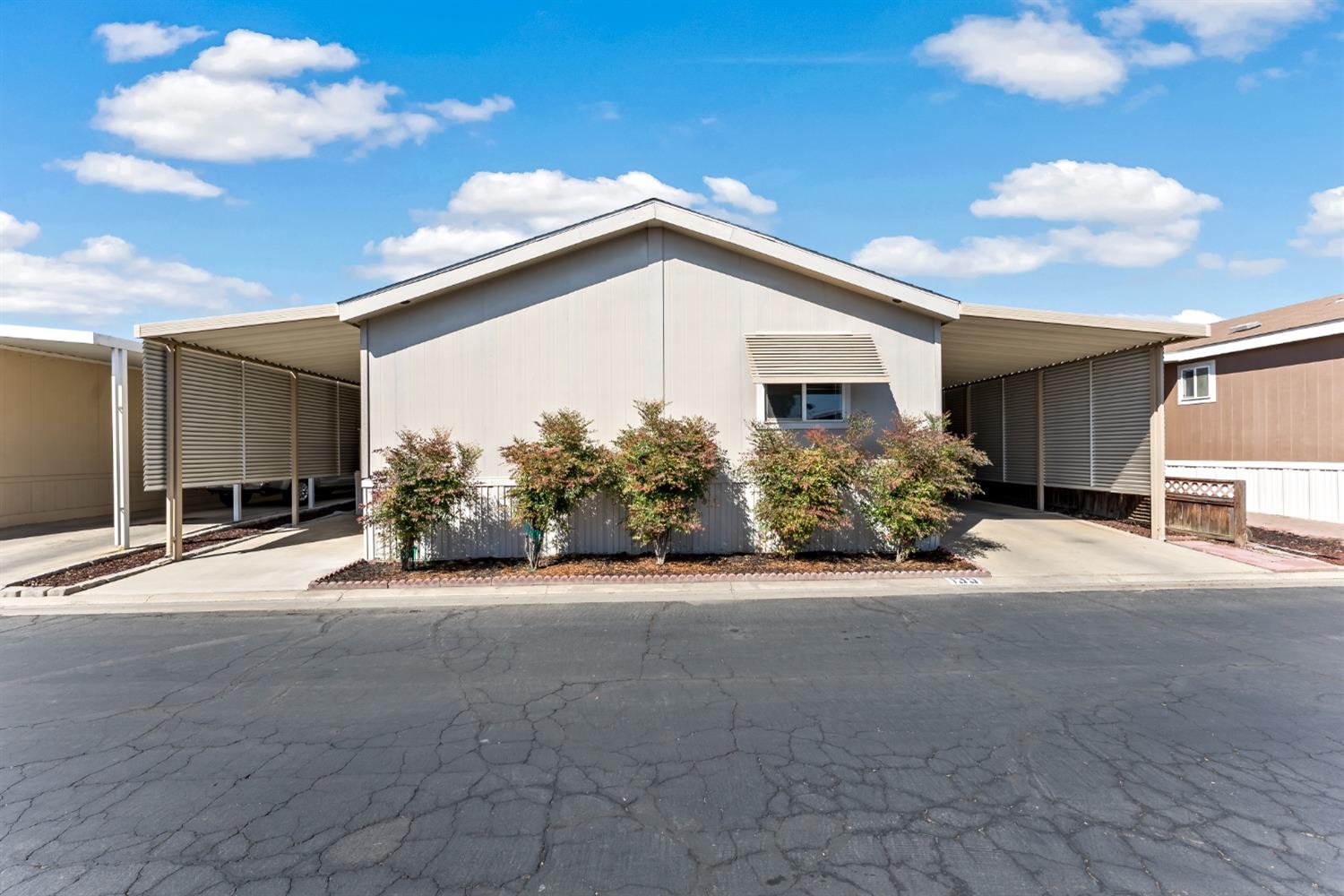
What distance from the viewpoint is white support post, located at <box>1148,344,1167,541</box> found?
39.2ft

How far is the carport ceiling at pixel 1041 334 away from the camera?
10.8 metres

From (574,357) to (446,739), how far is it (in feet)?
23.7

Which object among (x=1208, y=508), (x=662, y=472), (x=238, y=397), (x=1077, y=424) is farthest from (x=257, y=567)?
(x=1208, y=508)

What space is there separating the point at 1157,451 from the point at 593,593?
11061mm

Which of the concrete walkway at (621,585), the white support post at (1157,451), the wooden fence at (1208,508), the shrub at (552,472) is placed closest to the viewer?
the concrete walkway at (621,585)

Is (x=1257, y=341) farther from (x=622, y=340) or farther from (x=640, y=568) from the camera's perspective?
(x=640, y=568)

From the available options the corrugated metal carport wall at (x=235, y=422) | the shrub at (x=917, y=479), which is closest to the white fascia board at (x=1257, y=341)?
the shrub at (x=917, y=479)

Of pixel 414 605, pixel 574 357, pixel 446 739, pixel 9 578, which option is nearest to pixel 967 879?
pixel 446 739

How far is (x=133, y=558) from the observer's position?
1066 centimetres

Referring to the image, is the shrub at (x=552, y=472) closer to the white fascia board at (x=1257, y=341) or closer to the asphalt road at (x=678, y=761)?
the asphalt road at (x=678, y=761)

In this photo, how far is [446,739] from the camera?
14.0ft

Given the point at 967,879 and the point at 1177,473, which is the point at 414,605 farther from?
the point at 1177,473

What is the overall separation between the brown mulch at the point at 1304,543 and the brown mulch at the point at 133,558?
1892 cm

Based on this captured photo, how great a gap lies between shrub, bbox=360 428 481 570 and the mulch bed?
70 centimetres
